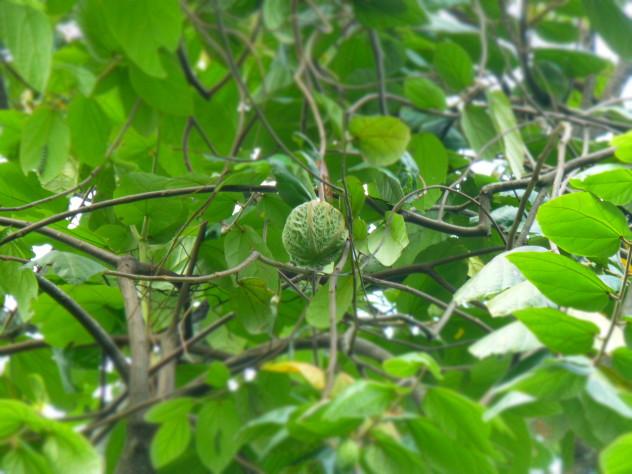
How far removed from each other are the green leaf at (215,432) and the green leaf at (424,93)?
0.61m

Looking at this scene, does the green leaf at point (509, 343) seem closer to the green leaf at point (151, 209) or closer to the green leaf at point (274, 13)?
the green leaf at point (151, 209)

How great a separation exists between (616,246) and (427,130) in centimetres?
76

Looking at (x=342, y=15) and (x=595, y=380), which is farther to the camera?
(x=342, y=15)

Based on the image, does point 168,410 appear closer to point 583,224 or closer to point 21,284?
point 21,284

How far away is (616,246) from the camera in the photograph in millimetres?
824

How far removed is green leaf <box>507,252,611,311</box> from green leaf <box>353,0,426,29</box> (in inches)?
36.3

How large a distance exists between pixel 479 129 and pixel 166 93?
487 millimetres

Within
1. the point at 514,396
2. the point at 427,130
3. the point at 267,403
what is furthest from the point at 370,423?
the point at 427,130

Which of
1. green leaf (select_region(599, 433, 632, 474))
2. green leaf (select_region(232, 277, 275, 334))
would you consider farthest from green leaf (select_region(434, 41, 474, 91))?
green leaf (select_region(599, 433, 632, 474))

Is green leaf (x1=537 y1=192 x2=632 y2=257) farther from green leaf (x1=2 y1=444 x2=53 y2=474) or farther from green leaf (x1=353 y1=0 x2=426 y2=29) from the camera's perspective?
green leaf (x1=353 y1=0 x2=426 y2=29)

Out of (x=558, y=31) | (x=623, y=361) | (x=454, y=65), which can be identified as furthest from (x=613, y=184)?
(x=558, y=31)

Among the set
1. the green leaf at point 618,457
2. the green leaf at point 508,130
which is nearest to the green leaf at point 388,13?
the green leaf at point 508,130

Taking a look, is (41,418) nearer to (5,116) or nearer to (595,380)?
(595,380)

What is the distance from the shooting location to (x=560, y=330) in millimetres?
733
